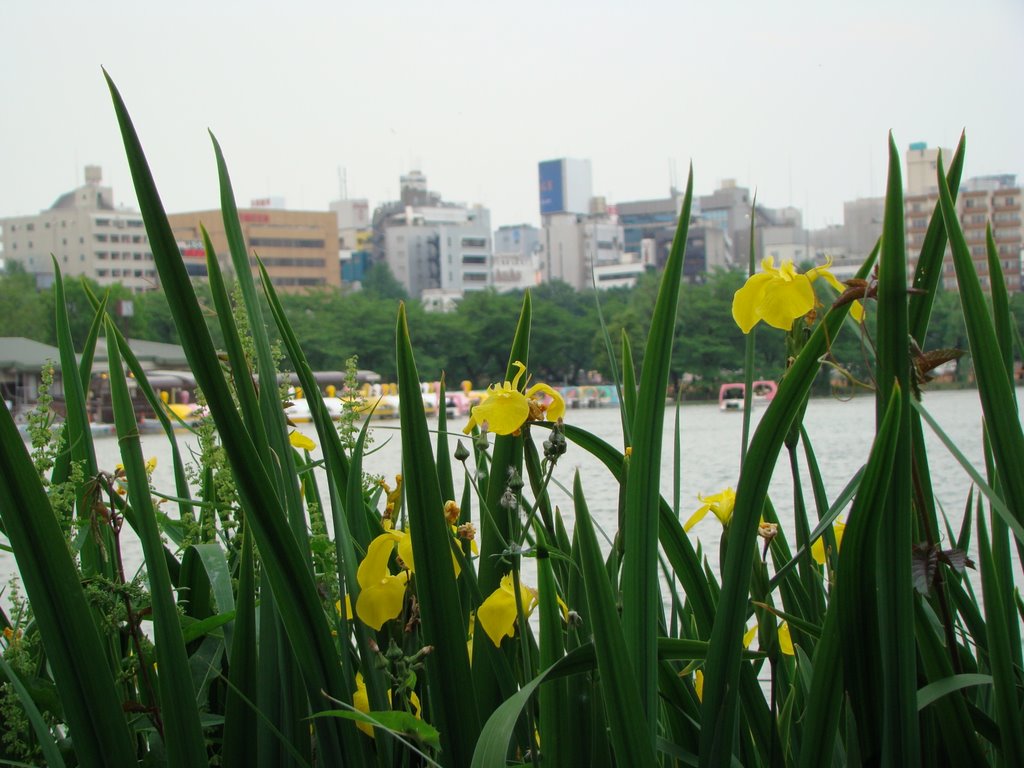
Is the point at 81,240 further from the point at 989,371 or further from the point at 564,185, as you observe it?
the point at 989,371

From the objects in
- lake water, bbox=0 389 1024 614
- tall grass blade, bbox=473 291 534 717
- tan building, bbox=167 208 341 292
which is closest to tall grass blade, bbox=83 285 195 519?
lake water, bbox=0 389 1024 614

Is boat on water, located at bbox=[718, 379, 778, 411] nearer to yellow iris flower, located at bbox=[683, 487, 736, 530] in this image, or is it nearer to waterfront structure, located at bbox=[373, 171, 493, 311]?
yellow iris flower, located at bbox=[683, 487, 736, 530]

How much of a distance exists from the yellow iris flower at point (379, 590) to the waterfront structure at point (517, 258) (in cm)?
4439

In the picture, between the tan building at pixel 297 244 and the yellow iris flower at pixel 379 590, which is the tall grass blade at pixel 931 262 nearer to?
the yellow iris flower at pixel 379 590

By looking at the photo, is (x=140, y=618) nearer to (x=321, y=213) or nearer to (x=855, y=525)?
(x=855, y=525)

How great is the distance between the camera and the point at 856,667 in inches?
13.1

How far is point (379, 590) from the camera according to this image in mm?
388

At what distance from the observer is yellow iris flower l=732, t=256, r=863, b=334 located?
38 cm

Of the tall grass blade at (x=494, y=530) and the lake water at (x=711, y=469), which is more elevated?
the tall grass blade at (x=494, y=530)

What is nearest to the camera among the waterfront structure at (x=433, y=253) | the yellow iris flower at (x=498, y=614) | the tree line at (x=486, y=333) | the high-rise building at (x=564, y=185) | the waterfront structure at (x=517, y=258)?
the yellow iris flower at (x=498, y=614)

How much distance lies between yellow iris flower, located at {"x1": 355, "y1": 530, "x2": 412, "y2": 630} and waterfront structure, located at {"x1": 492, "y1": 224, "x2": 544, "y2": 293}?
146 ft

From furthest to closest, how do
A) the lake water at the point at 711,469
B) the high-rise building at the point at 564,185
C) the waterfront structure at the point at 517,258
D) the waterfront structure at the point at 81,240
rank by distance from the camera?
the high-rise building at the point at 564,185
the waterfront structure at the point at 517,258
the waterfront structure at the point at 81,240
the lake water at the point at 711,469

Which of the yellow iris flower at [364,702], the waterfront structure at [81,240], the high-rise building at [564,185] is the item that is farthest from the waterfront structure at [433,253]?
the yellow iris flower at [364,702]

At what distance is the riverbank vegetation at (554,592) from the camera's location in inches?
12.0
